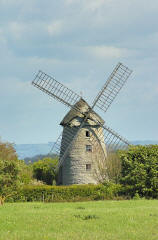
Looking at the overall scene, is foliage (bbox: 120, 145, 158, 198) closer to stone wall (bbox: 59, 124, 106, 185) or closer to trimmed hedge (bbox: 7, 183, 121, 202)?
trimmed hedge (bbox: 7, 183, 121, 202)

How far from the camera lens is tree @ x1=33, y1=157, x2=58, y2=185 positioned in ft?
136

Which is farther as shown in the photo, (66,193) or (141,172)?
(66,193)

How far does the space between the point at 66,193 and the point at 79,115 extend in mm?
9805

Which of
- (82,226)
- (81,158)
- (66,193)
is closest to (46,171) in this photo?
(81,158)

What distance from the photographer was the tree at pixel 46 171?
41406mm

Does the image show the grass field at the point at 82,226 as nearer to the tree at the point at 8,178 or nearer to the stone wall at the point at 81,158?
the tree at the point at 8,178

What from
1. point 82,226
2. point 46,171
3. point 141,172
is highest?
point 46,171

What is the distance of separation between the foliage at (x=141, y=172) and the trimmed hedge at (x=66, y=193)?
1.07 metres

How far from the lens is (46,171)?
42.3 meters

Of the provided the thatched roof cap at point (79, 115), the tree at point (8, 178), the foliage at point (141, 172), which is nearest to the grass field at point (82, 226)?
the tree at point (8, 178)

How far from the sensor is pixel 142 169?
2920 cm

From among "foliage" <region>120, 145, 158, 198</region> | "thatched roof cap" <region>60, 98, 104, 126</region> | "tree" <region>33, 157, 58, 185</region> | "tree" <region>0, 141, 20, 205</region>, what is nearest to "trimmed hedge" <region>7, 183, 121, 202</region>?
"foliage" <region>120, 145, 158, 198</region>

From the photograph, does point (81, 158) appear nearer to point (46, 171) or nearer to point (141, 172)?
point (46, 171)

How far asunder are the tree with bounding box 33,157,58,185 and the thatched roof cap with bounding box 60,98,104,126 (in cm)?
695
